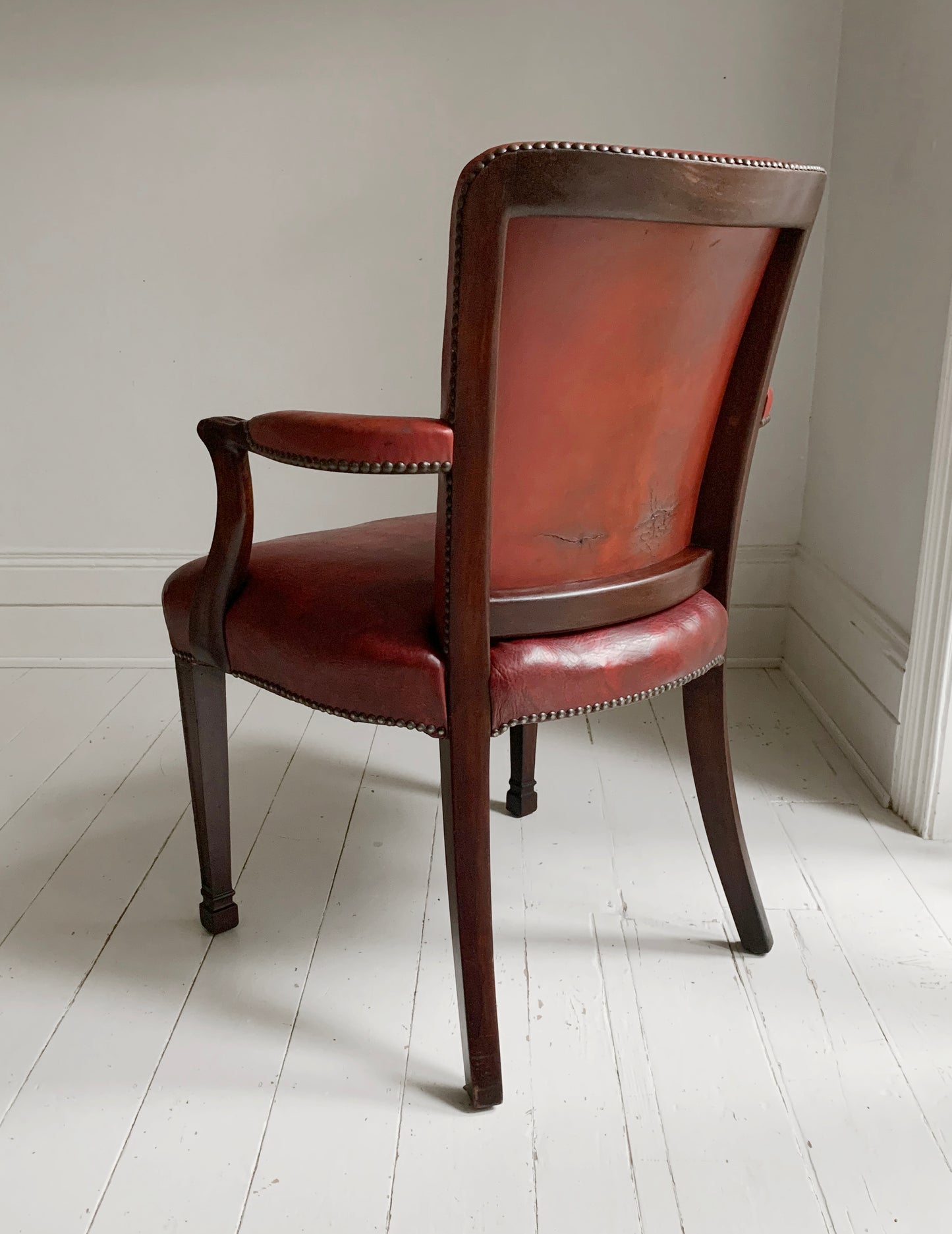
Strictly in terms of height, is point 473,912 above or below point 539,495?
below

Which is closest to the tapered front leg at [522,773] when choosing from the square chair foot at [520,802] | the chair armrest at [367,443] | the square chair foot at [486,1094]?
the square chair foot at [520,802]

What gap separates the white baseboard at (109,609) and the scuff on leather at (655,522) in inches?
54.2

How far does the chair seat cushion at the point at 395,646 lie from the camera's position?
3.68 ft

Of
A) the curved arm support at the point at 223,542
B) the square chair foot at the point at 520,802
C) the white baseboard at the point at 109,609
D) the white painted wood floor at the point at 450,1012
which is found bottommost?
the white painted wood floor at the point at 450,1012

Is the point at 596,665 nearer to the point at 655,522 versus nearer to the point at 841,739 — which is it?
the point at 655,522

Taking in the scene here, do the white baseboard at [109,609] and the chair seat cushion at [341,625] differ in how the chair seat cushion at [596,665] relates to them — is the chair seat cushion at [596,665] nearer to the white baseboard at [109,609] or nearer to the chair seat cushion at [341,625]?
the chair seat cushion at [341,625]

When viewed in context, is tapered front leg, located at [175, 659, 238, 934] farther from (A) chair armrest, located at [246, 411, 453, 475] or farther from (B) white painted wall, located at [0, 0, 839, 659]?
(B) white painted wall, located at [0, 0, 839, 659]

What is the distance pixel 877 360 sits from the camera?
206 cm

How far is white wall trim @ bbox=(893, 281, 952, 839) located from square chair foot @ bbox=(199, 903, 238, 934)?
1.11m

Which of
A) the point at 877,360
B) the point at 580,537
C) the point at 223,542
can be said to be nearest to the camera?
the point at 580,537

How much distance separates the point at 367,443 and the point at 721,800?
0.71 meters

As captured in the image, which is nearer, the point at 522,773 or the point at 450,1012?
the point at 450,1012

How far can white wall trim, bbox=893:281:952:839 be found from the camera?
171 cm

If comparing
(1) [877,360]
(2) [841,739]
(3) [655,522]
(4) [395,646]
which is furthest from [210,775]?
(1) [877,360]
